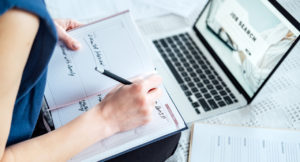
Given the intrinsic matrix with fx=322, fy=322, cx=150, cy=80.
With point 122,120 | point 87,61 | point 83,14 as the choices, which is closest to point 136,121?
point 122,120

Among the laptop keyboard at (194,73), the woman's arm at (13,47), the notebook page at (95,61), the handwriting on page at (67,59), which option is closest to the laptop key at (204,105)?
the laptop keyboard at (194,73)

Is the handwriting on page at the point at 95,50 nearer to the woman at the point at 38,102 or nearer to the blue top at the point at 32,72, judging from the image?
the woman at the point at 38,102

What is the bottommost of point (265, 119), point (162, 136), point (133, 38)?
point (265, 119)

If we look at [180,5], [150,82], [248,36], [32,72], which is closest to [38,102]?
[32,72]

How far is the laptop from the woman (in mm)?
197

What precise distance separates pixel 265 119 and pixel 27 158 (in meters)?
0.59

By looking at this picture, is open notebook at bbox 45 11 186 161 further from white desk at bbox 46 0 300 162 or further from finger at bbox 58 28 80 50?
white desk at bbox 46 0 300 162

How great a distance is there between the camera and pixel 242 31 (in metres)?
0.85

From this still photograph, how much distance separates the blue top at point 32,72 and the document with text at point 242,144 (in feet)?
1.26

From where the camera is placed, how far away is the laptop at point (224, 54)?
0.76 m

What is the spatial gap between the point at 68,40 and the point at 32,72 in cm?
27

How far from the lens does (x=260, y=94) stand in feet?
2.97

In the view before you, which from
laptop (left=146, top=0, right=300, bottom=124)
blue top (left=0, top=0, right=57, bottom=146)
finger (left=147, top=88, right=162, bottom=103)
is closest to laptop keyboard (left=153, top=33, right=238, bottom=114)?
laptop (left=146, top=0, right=300, bottom=124)

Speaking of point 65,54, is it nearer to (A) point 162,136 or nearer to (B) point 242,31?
(A) point 162,136
